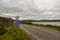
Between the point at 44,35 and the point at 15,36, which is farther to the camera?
the point at 44,35

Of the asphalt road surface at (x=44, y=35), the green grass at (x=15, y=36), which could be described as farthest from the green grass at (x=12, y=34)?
the asphalt road surface at (x=44, y=35)

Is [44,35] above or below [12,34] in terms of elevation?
above

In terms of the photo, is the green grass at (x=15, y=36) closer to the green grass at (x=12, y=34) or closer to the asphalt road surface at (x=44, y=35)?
the green grass at (x=12, y=34)

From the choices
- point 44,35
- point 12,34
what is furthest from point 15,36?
point 12,34

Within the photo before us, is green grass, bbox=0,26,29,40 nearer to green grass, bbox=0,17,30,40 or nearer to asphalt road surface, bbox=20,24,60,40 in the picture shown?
green grass, bbox=0,17,30,40

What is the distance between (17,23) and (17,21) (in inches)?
11.0

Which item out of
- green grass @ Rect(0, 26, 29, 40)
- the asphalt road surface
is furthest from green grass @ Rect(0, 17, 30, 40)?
the asphalt road surface

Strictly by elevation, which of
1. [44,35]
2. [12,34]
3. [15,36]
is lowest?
[12,34]

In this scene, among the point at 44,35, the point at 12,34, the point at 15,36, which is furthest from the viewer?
the point at 12,34

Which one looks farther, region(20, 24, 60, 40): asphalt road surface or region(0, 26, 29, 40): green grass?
region(20, 24, 60, 40): asphalt road surface

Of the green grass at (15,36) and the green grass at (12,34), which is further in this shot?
the green grass at (12,34)

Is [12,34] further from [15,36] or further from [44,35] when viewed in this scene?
[15,36]

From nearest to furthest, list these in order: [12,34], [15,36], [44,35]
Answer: [15,36] → [44,35] → [12,34]

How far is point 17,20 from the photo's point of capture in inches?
936
